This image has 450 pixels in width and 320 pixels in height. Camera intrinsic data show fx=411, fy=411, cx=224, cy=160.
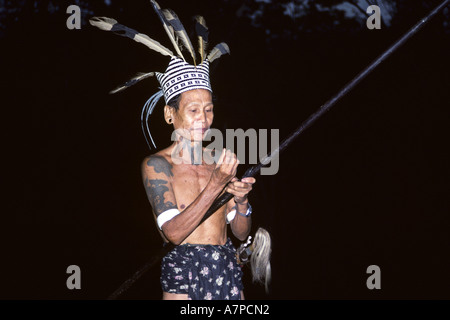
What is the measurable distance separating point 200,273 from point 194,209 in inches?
15.4

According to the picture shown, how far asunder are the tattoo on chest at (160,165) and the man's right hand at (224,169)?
332 mm

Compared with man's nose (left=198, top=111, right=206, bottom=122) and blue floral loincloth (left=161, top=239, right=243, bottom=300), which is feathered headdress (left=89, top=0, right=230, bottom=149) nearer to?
man's nose (left=198, top=111, right=206, bottom=122)

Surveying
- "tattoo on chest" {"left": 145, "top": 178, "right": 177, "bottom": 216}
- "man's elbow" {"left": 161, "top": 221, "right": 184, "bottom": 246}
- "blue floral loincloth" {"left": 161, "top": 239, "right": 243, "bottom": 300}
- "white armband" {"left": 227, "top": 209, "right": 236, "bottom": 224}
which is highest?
"tattoo on chest" {"left": 145, "top": 178, "right": 177, "bottom": 216}

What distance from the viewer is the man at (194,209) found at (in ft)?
7.20

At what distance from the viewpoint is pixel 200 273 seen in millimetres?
2299

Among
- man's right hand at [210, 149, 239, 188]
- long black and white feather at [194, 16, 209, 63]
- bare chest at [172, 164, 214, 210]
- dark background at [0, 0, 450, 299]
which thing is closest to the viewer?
man's right hand at [210, 149, 239, 188]

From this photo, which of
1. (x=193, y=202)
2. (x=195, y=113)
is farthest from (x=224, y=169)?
(x=195, y=113)

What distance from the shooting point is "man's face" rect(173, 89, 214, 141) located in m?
2.46

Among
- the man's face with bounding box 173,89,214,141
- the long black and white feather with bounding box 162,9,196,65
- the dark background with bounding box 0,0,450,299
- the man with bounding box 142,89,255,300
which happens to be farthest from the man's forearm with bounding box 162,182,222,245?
the dark background with bounding box 0,0,450,299

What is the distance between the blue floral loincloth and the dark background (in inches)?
94.4

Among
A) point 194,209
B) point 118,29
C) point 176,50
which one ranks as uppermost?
point 118,29

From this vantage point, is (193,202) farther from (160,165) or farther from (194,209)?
(160,165)

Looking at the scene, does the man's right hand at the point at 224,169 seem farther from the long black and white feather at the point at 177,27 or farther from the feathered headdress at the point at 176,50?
the long black and white feather at the point at 177,27

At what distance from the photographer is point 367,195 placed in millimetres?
5820
